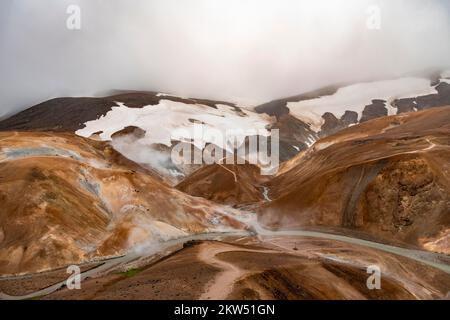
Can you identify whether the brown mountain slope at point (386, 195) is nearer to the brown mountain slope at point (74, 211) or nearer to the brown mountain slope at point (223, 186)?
the brown mountain slope at point (74, 211)

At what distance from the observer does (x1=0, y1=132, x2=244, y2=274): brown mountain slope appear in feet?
248

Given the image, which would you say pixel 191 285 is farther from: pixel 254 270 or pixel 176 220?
pixel 176 220

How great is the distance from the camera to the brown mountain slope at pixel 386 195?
84688 millimetres

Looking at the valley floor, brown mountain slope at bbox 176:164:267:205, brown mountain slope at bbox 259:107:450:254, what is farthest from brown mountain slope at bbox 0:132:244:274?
brown mountain slope at bbox 176:164:267:205

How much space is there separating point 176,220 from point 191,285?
5872 centimetres

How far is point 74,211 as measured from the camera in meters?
86.0

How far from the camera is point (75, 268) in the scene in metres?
69.7

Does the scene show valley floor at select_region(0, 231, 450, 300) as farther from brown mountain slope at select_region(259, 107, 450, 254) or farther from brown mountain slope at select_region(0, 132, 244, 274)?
brown mountain slope at select_region(259, 107, 450, 254)

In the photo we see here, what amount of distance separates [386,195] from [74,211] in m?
59.0

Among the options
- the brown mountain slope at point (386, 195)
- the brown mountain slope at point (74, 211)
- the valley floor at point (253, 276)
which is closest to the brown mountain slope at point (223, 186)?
the brown mountain slope at point (386, 195)

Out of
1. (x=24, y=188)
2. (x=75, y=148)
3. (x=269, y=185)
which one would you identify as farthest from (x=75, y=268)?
(x=269, y=185)

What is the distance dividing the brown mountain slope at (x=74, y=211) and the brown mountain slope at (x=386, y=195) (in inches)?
732

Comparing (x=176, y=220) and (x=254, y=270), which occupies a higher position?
(x=254, y=270)
